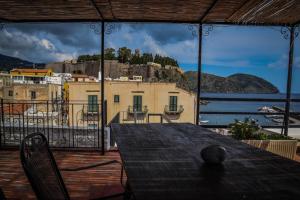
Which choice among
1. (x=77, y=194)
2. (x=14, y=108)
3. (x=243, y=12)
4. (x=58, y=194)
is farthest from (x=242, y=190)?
(x=14, y=108)

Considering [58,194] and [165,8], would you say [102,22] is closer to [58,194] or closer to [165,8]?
[165,8]

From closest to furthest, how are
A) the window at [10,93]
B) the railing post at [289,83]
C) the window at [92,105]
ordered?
the railing post at [289,83] < the window at [92,105] < the window at [10,93]

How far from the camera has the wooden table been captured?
130 centimetres

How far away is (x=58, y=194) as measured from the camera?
1624 millimetres

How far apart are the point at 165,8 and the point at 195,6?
0.40m

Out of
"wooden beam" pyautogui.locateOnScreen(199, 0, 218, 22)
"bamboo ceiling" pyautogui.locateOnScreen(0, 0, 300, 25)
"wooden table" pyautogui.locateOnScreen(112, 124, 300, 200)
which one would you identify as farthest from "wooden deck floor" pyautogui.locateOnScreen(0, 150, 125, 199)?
"wooden beam" pyautogui.locateOnScreen(199, 0, 218, 22)

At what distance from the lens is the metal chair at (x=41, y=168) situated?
124 cm

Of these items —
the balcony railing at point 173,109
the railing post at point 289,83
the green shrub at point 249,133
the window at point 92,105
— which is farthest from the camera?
the balcony railing at point 173,109

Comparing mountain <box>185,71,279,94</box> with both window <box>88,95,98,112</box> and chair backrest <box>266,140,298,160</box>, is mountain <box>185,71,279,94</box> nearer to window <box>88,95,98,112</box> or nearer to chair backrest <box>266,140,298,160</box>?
A: chair backrest <box>266,140,298,160</box>

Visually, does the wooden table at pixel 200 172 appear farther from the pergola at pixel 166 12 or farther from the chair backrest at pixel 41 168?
the pergola at pixel 166 12

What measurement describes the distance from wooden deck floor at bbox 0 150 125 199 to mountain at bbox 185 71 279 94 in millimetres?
1991

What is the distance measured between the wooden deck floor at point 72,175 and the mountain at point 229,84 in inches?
78.4

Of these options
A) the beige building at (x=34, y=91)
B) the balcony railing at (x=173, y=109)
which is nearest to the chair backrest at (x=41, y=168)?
the balcony railing at (x=173, y=109)

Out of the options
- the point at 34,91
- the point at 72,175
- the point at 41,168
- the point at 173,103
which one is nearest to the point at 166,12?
the point at 72,175
